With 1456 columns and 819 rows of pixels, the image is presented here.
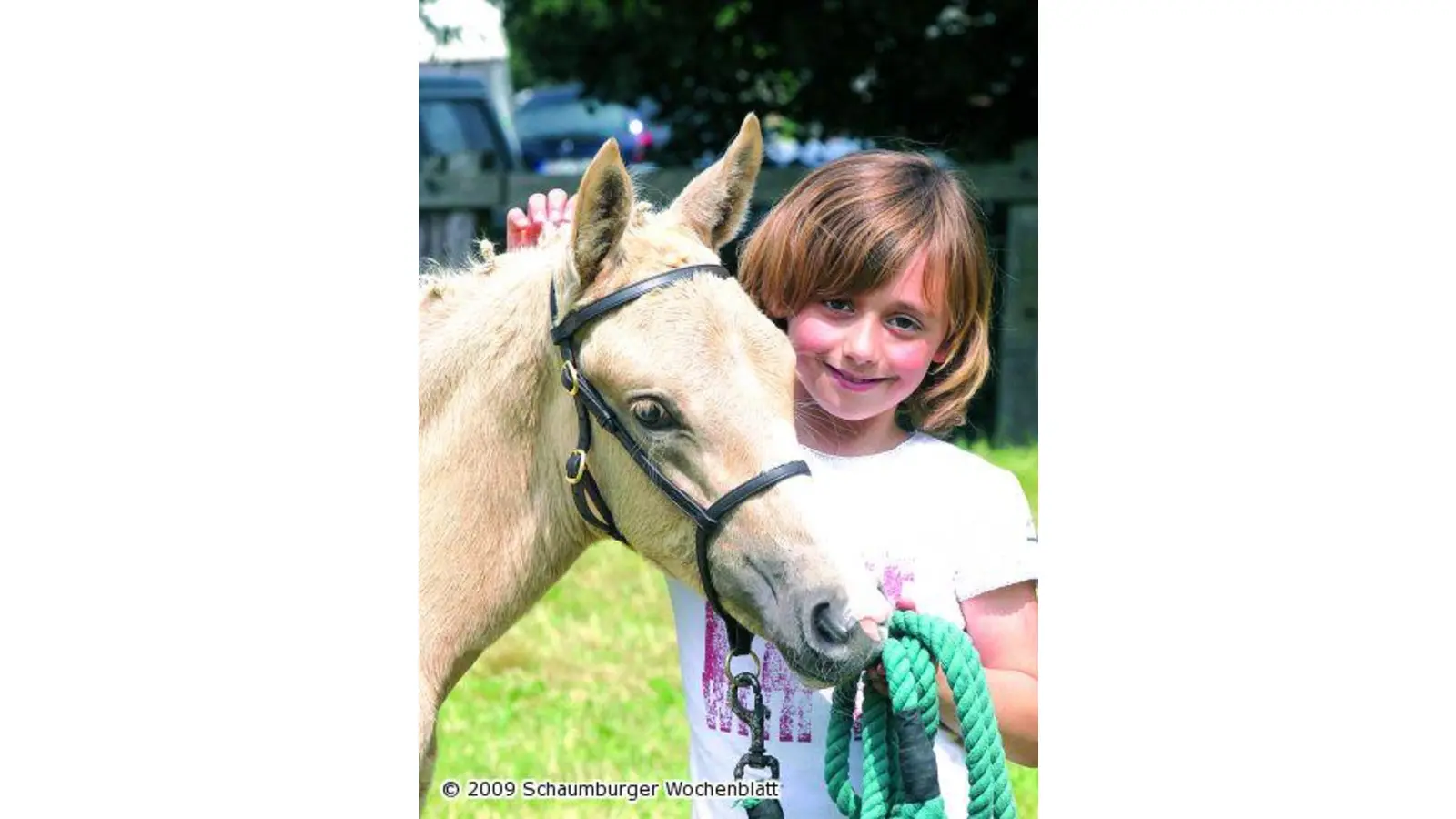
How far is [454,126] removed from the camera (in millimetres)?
8766

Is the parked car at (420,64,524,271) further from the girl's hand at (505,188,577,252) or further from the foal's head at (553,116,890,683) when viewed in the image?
the foal's head at (553,116,890,683)

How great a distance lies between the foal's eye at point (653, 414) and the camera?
2211 mm

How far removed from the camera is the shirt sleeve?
Answer: 247cm

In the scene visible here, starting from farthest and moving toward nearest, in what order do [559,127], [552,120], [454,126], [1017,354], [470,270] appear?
[552,120]
[559,127]
[454,126]
[1017,354]
[470,270]

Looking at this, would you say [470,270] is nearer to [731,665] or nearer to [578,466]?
[578,466]

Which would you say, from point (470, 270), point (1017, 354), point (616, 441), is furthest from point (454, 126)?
point (616, 441)

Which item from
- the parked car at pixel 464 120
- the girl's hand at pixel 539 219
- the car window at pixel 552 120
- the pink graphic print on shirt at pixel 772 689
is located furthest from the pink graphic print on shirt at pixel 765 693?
the car window at pixel 552 120

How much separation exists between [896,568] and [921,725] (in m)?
0.30

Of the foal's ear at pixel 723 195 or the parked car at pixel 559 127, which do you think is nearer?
the foal's ear at pixel 723 195

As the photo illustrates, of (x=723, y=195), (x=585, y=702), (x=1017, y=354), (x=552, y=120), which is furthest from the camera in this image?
(x=552, y=120)

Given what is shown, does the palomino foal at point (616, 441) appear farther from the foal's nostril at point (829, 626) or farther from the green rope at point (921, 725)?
the green rope at point (921, 725)

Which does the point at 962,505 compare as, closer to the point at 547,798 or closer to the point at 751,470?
the point at 751,470

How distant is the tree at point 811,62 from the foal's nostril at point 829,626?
430 centimetres

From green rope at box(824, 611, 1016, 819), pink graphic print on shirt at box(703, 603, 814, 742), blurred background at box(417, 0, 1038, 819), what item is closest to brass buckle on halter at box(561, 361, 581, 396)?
pink graphic print on shirt at box(703, 603, 814, 742)
